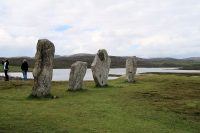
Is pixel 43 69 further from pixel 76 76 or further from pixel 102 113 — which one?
pixel 102 113

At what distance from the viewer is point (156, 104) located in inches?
1055

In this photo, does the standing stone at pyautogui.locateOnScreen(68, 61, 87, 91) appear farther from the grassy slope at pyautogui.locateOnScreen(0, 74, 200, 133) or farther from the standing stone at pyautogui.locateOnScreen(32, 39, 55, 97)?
the standing stone at pyautogui.locateOnScreen(32, 39, 55, 97)

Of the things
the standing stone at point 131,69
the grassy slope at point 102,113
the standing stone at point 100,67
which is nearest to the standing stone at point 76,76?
the grassy slope at point 102,113

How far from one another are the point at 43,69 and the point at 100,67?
10.6 m

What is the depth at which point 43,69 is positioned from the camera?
93.7ft

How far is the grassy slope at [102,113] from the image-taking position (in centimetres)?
1877

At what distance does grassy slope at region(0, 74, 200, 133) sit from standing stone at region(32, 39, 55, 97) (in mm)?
1166

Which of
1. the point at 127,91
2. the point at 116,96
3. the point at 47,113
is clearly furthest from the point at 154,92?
the point at 47,113

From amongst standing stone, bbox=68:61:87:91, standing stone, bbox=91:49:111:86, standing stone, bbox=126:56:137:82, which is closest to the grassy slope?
standing stone, bbox=68:61:87:91

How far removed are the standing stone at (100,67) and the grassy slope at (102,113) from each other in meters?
5.75

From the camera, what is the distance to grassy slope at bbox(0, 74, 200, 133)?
18.8m

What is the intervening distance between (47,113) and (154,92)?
14.2 meters

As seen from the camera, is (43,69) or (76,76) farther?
(76,76)

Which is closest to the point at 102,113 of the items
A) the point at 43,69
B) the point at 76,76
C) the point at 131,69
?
the point at 43,69
